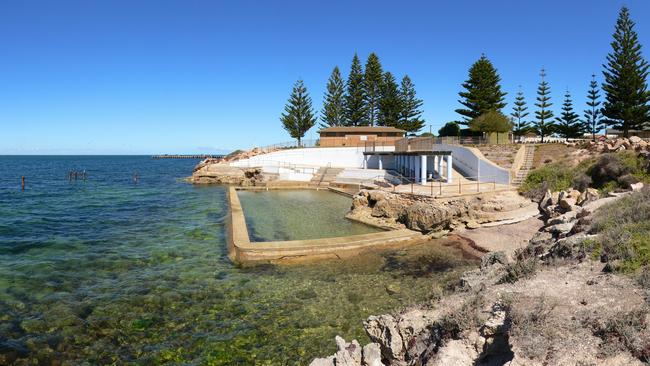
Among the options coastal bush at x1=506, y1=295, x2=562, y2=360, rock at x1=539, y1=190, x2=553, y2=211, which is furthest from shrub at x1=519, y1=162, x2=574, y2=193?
coastal bush at x1=506, y1=295, x2=562, y2=360

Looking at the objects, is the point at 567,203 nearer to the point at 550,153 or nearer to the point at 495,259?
the point at 495,259

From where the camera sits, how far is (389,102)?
5609cm

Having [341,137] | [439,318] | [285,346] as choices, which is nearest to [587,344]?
[439,318]

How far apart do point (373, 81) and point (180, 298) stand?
2042 inches

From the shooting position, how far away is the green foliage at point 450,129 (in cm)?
5396

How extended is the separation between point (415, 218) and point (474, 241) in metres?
2.55

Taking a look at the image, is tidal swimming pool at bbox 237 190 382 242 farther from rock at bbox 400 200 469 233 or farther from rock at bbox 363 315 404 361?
rock at bbox 363 315 404 361

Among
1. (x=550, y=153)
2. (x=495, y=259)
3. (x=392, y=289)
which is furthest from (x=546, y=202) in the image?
(x=550, y=153)

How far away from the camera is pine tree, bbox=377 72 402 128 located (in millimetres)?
56312

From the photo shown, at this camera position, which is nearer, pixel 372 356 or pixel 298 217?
pixel 372 356

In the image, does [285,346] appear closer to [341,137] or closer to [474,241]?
[474,241]

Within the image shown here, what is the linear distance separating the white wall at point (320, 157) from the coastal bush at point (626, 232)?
99.4 ft

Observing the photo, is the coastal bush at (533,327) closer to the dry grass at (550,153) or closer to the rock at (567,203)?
the rock at (567,203)

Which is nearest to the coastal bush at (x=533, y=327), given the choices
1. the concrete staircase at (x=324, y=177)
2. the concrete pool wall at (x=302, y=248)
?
the concrete pool wall at (x=302, y=248)
